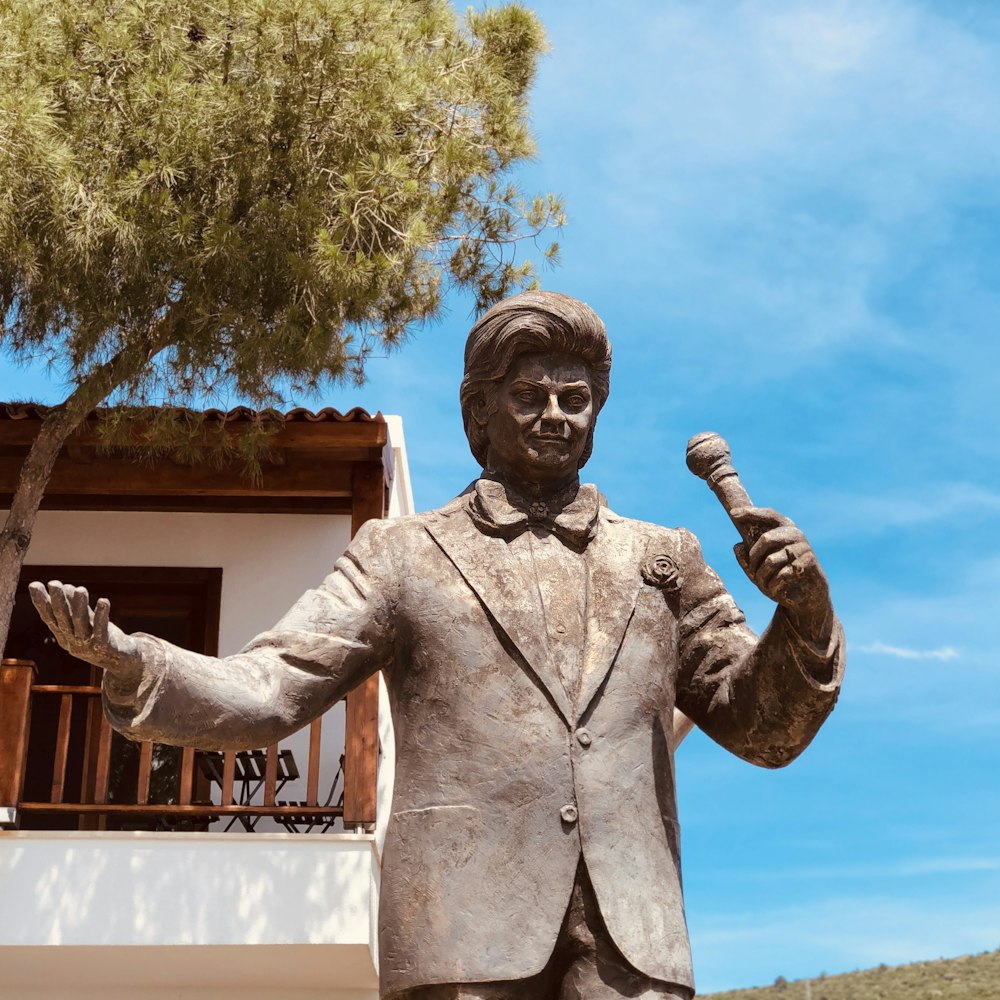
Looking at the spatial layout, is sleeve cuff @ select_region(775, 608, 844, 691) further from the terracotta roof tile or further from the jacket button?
the terracotta roof tile

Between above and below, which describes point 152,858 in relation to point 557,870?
above

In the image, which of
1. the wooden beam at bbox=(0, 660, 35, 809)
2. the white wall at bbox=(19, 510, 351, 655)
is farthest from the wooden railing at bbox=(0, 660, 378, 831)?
the white wall at bbox=(19, 510, 351, 655)

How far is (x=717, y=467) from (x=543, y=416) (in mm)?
371

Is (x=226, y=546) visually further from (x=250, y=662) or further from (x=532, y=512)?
(x=250, y=662)

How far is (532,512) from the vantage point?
3.47 m

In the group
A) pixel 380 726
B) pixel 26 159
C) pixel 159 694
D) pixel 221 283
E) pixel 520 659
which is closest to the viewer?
pixel 159 694

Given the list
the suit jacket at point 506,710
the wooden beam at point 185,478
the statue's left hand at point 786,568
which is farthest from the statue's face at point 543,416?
the wooden beam at point 185,478

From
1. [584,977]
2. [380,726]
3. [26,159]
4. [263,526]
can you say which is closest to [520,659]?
[584,977]

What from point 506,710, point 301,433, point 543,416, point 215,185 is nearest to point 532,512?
point 543,416

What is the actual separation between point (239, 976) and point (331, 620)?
26.8 ft

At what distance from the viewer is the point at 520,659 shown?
10.6 feet

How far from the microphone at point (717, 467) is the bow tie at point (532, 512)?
0.26m

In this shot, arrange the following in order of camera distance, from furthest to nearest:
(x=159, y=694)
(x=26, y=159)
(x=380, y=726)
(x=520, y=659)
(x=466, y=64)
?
(x=380, y=726) → (x=466, y=64) → (x=26, y=159) → (x=520, y=659) → (x=159, y=694)

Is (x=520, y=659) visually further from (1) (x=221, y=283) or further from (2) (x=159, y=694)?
(1) (x=221, y=283)
